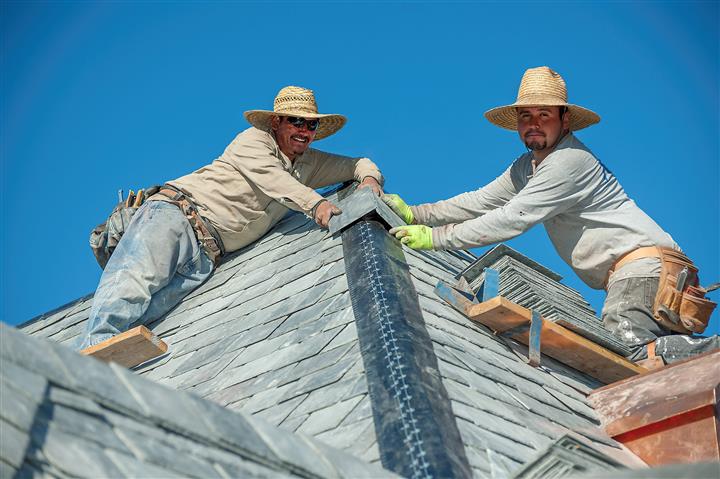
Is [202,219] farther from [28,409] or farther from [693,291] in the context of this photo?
[28,409]

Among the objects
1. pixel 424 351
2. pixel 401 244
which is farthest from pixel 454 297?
pixel 424 351

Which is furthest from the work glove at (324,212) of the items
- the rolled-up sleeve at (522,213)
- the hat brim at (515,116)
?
the hat brim at (515,116)

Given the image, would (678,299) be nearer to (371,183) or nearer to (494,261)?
(494,261)

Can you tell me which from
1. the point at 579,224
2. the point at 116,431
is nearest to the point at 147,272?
the point at 579,224

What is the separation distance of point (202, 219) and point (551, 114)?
248 centimetres

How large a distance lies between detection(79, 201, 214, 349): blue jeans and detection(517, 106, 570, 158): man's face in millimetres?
2340

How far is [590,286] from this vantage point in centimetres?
798

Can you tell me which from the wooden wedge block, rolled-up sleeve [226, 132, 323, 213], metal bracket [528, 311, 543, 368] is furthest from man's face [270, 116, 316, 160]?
metal bracket [528, 311, 543, 368]

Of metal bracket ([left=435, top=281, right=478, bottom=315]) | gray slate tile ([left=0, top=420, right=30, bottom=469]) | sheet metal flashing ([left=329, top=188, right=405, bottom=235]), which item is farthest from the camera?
sheet metal flashing ([left=329, top=188, right=405, bottom=235])

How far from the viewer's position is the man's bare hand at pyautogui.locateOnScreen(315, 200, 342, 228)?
7367mm

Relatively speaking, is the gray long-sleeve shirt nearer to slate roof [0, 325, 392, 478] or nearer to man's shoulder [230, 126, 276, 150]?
man's shoulder [230, 126, 276, 150]

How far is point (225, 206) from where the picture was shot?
814 centimetres

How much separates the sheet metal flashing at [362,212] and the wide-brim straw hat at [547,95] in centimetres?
120

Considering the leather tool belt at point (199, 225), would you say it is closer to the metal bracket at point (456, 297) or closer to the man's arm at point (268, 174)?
the man's arm at point (268, 174)
